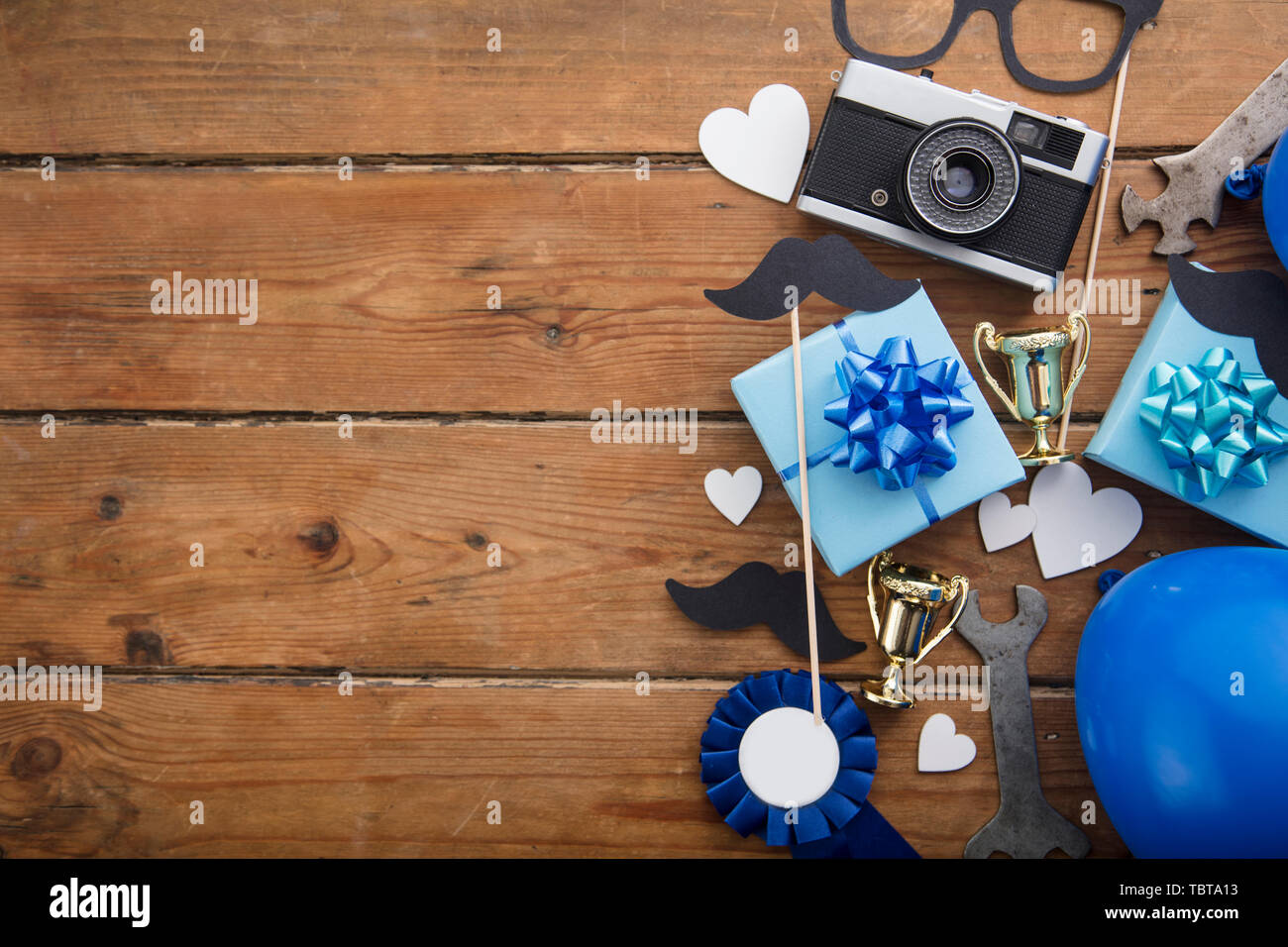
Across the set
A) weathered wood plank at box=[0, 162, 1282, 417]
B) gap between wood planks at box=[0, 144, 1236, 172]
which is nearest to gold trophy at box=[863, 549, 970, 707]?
weathered wood plank at box=[0, 162, 1282, 417]

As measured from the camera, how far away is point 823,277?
0.79 m

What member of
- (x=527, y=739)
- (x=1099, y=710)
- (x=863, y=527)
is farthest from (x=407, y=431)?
(x=1099, y=710)

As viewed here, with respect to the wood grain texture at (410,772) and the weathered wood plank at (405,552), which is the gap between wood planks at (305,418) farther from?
the wood grain texture at (410,772)

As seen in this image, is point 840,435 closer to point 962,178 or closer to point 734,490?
point 734,490

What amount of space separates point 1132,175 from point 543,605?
0.72 meters

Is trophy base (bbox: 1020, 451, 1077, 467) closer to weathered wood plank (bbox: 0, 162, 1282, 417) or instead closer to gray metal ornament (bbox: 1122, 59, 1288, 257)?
weathered wood plank (bbox: 0, 162, 1282, 417)

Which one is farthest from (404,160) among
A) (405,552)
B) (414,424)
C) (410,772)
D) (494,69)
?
(410,772)

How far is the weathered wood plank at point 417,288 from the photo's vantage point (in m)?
0.83

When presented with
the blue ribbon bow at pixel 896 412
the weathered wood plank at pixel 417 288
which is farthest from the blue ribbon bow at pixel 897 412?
the weathered wood plank at pixel 417 288

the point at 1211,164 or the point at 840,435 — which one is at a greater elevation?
the point at 1211,164

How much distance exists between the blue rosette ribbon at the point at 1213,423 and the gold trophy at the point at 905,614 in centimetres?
22

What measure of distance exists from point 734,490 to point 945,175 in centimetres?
35

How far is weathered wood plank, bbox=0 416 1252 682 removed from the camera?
84 cm
